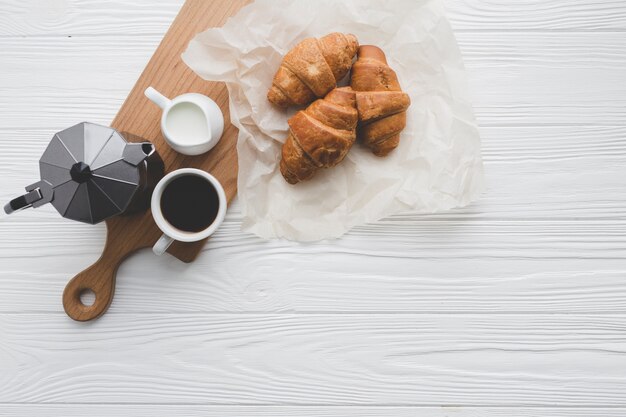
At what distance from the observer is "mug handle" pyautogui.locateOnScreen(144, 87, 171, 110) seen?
0.95 meters

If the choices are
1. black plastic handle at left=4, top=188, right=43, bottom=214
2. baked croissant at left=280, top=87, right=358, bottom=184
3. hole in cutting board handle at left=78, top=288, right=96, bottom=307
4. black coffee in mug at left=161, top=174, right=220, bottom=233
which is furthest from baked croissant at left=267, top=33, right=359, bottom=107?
hole in cutting board handle at left=78, top=288, right=96, bottom=307

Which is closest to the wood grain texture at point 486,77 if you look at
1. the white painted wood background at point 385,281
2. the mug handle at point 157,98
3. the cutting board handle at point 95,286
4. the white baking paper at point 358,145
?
the white painted wood background at point 385,281

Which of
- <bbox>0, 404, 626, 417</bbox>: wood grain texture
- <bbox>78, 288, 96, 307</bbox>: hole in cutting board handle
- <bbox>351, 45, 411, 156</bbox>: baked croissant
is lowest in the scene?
<bbox>0, 404, 626, 417</bbox>: wood grain texture

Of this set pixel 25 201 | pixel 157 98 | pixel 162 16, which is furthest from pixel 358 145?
pixel 25 201

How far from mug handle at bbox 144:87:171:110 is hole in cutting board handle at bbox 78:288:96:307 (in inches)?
18.5

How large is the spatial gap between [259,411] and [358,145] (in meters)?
0.66

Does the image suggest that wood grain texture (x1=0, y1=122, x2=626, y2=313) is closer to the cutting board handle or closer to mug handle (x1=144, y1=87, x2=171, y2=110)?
the cutting board handle

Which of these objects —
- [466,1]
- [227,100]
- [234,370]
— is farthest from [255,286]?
[466,1]

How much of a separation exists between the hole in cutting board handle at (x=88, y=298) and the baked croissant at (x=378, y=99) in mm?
718

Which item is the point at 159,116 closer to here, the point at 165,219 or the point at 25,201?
the point at 165,219

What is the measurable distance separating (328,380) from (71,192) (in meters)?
0.69

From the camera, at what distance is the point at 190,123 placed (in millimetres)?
1013

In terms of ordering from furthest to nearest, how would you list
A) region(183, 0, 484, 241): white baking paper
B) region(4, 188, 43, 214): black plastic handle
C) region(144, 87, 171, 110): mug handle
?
region(183, 0, 484, 241): white baking paper
region(144, 87, 171, 110): mug handle
region(4, 188, 43, 214): black plastic handle

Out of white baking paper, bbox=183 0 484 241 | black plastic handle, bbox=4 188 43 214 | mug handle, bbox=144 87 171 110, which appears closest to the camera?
black plastic handle, bbox=4 188 43 214
